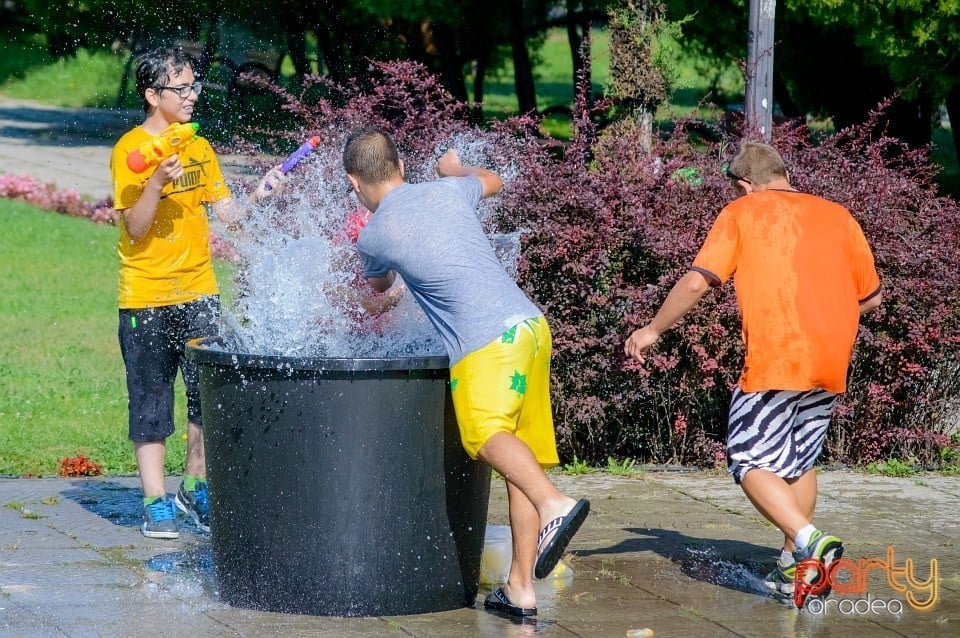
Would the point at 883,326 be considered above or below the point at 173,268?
below

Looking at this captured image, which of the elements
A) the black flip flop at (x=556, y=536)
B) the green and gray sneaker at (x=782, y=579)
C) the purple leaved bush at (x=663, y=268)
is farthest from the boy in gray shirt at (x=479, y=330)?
the purple leaved bush at (x=663, y=268)

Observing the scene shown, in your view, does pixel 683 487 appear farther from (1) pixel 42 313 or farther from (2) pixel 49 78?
(2) pixel 49 78

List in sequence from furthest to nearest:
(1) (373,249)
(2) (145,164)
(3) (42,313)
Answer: (3) (42,313) → (2) (145,164) → (1) (373,249)

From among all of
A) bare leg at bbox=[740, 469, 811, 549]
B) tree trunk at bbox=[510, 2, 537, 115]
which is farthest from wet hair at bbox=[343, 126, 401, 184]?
tree trunk at bbox=[510, 2, 537, 115]

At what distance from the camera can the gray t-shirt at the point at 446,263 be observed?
14.6 feet

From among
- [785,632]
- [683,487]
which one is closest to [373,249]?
[785,632]

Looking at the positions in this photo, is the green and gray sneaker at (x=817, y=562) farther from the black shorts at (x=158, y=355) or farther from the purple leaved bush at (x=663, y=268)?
the black shorts at (x=158, y=355)

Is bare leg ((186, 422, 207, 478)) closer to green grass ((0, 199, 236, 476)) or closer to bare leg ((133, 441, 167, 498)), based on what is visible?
bare leg ((133, 441, 167, 498))

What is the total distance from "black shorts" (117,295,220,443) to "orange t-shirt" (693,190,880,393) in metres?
A: 2.17

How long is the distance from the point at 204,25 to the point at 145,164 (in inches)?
596

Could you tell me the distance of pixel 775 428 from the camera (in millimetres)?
4840

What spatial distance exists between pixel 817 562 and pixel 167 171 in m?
2.88

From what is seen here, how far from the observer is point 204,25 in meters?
19.9

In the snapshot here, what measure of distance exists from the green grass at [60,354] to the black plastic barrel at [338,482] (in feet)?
8.30
